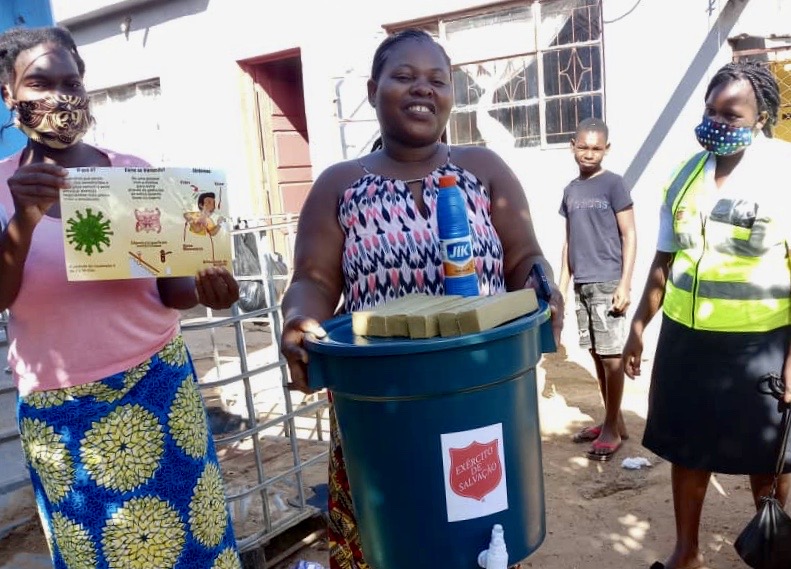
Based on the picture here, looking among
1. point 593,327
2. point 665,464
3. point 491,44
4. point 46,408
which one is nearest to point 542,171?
point 491,44

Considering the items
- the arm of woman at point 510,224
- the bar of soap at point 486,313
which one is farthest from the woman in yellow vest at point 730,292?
the bar of soap at point 486,313

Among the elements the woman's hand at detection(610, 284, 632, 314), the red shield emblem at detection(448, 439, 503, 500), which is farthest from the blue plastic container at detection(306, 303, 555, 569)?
the woman's hand at detection(610, 284, 632, 314)

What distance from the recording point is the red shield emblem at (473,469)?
4.46 feet

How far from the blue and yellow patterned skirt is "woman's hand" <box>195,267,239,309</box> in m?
0.26

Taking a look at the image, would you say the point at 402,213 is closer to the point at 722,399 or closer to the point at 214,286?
the point at 214,286

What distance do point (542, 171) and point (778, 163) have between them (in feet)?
12.0

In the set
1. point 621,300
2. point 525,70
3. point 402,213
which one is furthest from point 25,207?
point 525,70

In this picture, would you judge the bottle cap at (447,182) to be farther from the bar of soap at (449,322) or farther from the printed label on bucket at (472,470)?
the printed label on bucket at (472,470)

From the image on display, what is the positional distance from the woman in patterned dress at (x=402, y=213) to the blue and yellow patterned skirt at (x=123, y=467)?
459mm

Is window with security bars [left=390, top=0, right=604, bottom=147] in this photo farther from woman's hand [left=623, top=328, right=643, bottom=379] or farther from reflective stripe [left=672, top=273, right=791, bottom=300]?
reflective stripe [left=672, top=273, right=791, bottom=300]

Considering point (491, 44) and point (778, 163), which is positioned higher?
point (491, 44)

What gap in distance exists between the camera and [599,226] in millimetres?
4152

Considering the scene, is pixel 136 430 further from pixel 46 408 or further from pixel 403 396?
pixel 403 396

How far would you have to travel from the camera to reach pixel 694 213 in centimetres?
253
